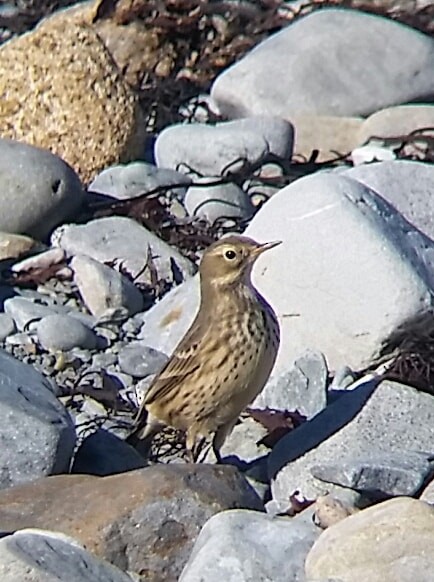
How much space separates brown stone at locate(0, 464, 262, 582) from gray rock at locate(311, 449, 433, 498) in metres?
0.40

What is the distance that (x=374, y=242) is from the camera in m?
8.42

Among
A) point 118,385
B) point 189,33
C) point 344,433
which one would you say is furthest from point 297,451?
point 189,33

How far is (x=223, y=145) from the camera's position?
37.7 feet

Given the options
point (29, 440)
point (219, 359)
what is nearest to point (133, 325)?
point (219, 359)

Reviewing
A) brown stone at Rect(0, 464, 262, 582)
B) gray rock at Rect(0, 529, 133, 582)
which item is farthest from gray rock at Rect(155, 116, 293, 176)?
gray rock at Rect(0, 529, 133, 582)

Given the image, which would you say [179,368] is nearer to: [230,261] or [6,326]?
[230,261]

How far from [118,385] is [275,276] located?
0.92m

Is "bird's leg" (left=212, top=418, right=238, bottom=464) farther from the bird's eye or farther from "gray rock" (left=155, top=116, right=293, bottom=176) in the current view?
"gray rock" (left=155, top=116, right=293, bottom=176)

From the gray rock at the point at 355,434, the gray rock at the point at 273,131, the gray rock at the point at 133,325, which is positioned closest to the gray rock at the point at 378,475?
the gray rock at the point at 355,434

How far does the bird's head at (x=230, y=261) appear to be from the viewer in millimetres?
7941

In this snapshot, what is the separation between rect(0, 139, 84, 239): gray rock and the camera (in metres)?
10.4

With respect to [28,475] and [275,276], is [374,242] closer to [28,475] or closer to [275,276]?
[275,276]

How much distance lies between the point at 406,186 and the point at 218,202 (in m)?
1.71

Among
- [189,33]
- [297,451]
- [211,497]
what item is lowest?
[189,33]
